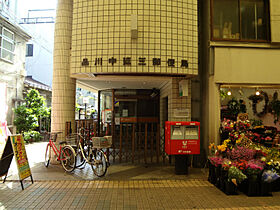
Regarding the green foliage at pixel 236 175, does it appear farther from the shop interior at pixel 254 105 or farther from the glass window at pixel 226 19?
the glass window at pixel 226 19

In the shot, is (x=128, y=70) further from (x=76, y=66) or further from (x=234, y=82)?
(x=234, y=82)

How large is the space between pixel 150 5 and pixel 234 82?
13.7 feet

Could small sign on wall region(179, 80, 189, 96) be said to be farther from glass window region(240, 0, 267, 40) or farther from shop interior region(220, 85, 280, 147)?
glass window region(240, 0, 267, 40)

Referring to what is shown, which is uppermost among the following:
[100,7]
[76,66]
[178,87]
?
[100,7]

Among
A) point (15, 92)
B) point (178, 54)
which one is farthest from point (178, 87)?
point (15, 92)

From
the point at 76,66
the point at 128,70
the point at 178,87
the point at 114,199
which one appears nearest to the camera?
the point at 114,199

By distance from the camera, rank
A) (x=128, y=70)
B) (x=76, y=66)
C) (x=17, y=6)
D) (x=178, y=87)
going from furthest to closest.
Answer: (x=17, y=6) < (x=178, y=87) < (x=76, y=66) < (x=128, y=70)

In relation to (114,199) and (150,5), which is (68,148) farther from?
(150,5)

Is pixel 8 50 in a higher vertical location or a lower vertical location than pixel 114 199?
higher

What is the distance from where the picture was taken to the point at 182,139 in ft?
21.9

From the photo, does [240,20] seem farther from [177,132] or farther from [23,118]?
[23,118]

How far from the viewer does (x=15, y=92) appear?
14898 mm

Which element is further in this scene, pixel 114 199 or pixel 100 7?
pixel 100 7

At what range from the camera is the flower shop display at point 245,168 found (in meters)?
5.16
